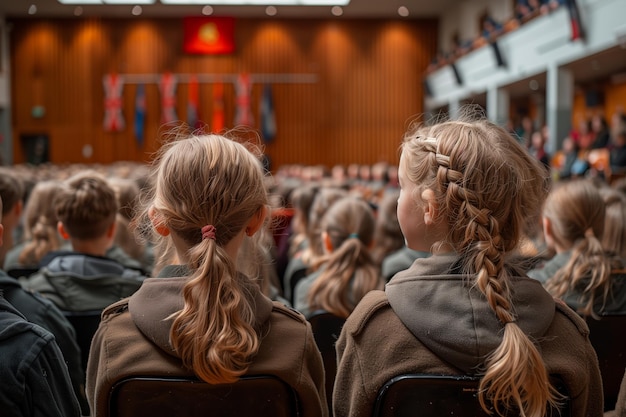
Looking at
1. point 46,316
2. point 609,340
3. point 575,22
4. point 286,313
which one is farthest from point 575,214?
point 575,22

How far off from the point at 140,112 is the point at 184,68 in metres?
1.79

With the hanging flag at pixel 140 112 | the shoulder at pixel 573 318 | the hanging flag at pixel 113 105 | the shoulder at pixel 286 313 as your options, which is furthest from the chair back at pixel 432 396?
the hanging flag at pixel 113 105

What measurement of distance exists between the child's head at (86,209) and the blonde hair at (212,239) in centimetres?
123

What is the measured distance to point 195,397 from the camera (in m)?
1.38

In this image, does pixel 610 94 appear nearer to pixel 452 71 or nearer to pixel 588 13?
pixel 452 71

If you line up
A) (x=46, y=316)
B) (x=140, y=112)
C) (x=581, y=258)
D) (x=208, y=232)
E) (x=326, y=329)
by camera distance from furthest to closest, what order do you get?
(x=140, y=112) < (x=326, y=329) < (x=581, y=258) < (x=46, y=316) < (x=208, y=232)

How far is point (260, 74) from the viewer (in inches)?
805

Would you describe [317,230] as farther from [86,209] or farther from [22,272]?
[22,272]

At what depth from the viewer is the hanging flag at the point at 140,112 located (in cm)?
2009

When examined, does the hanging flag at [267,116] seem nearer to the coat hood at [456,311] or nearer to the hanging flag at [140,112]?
the hanging flag at [140,112]

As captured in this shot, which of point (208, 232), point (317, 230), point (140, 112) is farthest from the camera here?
point (140, 112)

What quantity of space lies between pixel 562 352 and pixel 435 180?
0.43 meters

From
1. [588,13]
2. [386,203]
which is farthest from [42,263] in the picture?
[588,13]

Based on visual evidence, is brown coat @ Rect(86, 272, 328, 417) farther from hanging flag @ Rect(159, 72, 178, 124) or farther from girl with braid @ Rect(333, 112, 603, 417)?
hanging flag @ Rect(159, 72, 178, 124)
